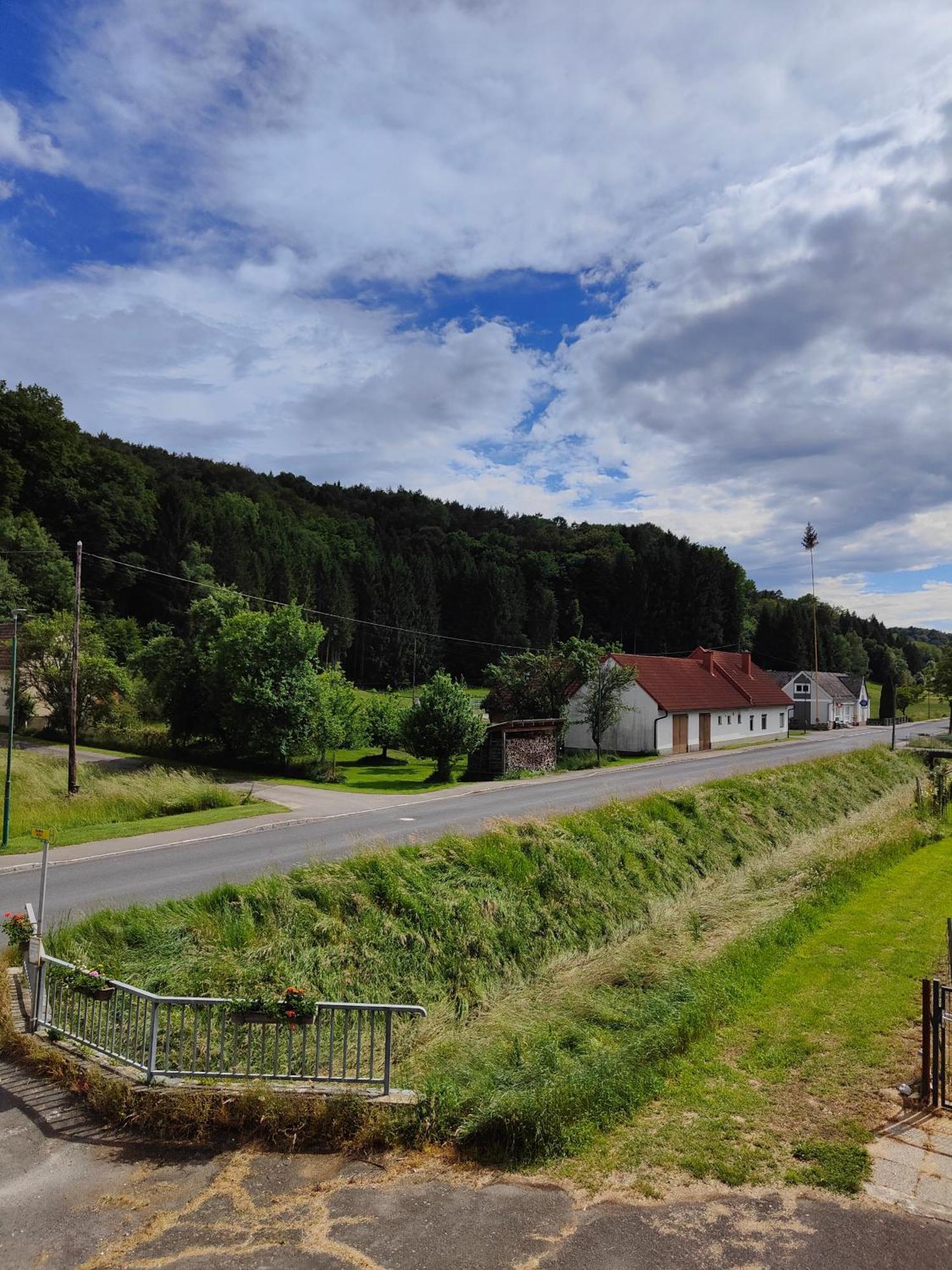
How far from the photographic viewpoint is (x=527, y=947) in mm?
14281

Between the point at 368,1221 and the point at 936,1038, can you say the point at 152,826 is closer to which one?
the point at 368,1221

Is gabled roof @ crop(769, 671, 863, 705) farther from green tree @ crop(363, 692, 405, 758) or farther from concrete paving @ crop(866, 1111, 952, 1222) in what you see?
concrete paving @ crop(866, 1111, 952, 1222)

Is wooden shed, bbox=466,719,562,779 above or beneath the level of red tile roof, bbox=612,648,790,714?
beneath

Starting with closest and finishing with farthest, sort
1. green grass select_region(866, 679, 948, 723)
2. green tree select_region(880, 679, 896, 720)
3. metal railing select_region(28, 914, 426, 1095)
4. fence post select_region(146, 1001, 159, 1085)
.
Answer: fence post select_region(146, 1001, 159, 1085) < metal railing select_region(28, 914, 426, 1095) < green tree select_region(880, 679, 896, 720) < green grass select_region(866, 679, 948, 723)

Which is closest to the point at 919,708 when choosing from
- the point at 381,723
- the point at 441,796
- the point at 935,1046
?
the point at 381,723

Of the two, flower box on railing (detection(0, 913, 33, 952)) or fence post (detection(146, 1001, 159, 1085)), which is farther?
flower box on railing (detection(0, 913, 33, 952))

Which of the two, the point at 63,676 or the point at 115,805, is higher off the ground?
the point at 63,676

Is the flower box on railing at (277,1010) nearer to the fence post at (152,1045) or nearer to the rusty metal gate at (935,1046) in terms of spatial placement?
the fence post at (152,1045)

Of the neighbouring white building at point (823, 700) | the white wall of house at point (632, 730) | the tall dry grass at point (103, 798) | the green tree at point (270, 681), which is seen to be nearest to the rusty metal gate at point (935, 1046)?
the tall dry grass at point (103, 798)

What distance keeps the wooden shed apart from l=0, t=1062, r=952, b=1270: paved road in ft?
93.8

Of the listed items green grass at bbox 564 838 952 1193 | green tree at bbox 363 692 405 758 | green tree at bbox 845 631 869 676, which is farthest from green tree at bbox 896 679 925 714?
green grass at bbox 564 838 952 1193

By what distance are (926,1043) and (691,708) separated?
40262 mm

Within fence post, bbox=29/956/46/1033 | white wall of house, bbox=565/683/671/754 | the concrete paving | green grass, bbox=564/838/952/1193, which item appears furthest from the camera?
white wall of house, bbox=565/683/671/754

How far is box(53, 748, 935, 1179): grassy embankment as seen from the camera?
8.52 metres
